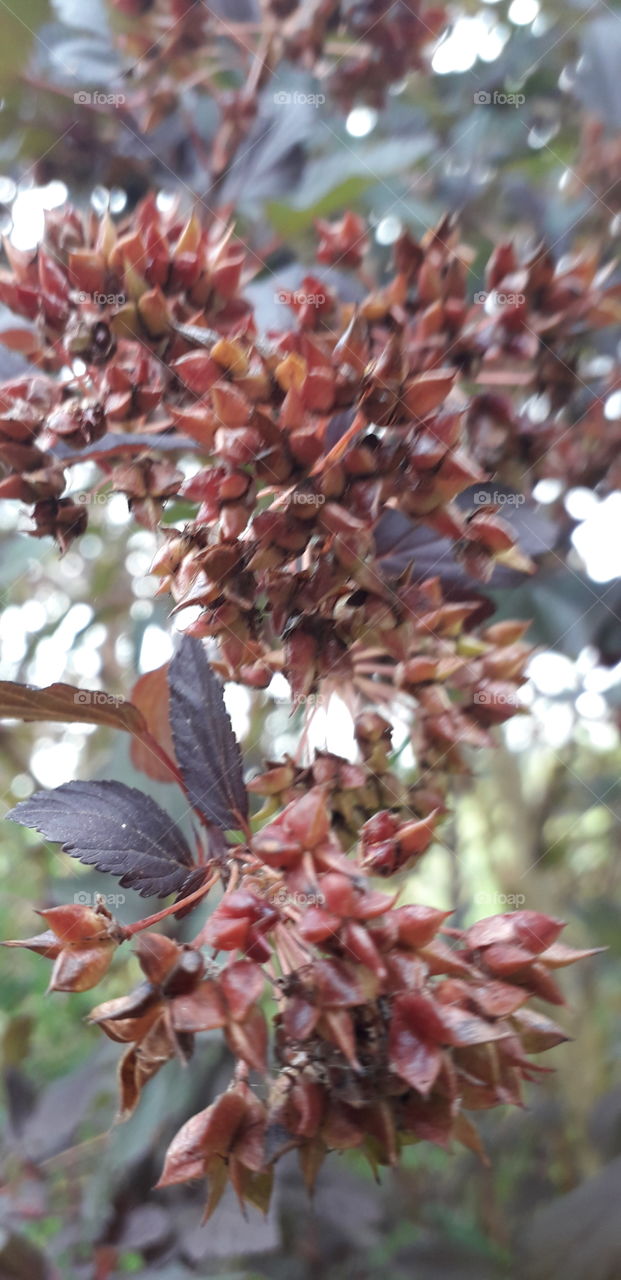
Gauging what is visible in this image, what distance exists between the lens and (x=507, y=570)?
2.03 ft

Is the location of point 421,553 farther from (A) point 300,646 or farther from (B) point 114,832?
(B) point 114,832

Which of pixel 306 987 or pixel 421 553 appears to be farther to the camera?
pixel 421 553

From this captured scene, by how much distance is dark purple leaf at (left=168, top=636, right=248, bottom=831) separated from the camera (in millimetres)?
509

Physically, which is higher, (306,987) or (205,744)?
(205,744)

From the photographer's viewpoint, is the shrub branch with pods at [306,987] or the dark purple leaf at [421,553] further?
the dark purple leaf at [421,553]

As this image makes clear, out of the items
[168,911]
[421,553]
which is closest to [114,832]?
[168,911]

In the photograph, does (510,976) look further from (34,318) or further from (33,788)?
(33,788)

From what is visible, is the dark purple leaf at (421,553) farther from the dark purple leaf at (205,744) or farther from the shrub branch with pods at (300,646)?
the dark purple leaf at (205,744)

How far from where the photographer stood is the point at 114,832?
478 mm

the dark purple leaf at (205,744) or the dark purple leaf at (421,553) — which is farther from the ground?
the dark purple leaf at (421,553)

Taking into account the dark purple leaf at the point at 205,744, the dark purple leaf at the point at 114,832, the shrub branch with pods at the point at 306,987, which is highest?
the dark purple leaf at the point at 205,744

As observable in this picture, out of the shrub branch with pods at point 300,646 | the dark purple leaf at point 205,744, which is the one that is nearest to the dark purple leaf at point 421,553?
the shrub branch with pods at point 300,646

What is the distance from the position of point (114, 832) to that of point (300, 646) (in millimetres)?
131

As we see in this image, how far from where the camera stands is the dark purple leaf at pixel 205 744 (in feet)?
1.67
